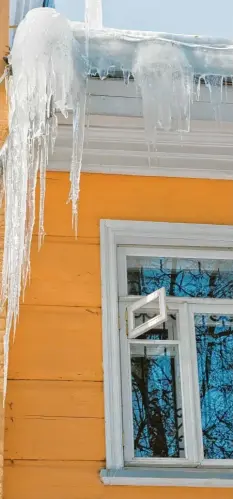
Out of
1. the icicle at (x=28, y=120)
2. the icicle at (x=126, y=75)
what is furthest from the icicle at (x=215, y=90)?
the icicle at (x=28, y=120)

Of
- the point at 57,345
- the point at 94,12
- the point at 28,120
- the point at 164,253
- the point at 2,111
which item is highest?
the point at 94,12

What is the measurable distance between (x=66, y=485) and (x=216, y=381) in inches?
33.3

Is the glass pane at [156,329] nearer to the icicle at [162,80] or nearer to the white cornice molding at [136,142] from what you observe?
the white cornice molding at [136,142]

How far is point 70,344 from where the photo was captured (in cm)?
432

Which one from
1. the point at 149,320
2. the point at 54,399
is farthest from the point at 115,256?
the point at 54,399

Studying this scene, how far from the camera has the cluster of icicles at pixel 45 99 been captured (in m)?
4.02

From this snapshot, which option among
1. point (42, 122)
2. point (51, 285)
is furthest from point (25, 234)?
point (42, 122)

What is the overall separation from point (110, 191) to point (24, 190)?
1.86ft

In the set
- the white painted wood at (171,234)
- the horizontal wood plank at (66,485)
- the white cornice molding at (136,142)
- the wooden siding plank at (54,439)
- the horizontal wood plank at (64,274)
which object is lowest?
the horizontal wood plank at (66,485)

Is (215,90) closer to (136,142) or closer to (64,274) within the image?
(136,142)

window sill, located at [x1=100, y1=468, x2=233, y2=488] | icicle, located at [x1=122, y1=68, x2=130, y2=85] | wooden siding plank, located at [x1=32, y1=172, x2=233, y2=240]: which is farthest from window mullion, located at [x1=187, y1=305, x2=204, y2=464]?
icicle, located at [x1=122, y1=68, x2=130, y2=85]

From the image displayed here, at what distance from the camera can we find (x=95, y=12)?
5000mm

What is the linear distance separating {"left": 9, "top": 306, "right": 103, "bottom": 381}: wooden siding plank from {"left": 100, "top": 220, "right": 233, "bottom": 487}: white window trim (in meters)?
0.05

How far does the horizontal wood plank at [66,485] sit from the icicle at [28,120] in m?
0.44
